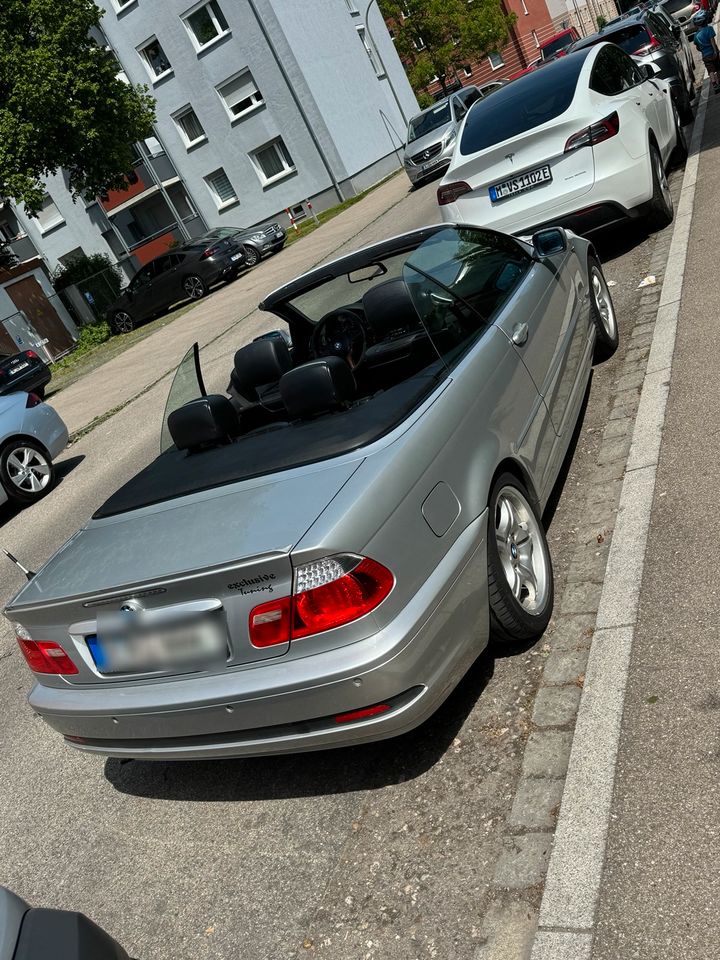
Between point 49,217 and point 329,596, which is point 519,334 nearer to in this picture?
point 329,596

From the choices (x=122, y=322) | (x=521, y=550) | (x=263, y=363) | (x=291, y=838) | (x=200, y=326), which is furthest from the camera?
(x=122, y=322)

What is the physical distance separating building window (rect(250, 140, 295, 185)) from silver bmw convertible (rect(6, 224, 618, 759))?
32255 millimetres

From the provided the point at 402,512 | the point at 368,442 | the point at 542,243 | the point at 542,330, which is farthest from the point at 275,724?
the point at 542,243

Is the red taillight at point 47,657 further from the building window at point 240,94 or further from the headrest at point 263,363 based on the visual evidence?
the building window at point 240,94

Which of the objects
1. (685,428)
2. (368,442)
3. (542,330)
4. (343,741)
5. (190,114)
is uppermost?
(190,114)

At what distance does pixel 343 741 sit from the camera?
306 centimetres

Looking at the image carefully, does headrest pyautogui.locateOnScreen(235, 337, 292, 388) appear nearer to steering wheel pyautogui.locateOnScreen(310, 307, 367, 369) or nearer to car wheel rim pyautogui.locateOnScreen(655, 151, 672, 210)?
steering wheel pyautogui.locateOnScreen(310, 307, 367, 369)

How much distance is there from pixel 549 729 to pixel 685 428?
2.28m

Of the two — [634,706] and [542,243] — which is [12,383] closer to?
[542,243]

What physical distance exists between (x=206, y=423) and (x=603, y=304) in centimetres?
338

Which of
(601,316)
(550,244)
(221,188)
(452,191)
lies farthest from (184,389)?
(221,188)

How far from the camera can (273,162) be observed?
116 feet

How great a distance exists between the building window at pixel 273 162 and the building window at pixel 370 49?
6.10 m

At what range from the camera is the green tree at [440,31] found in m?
50.6
